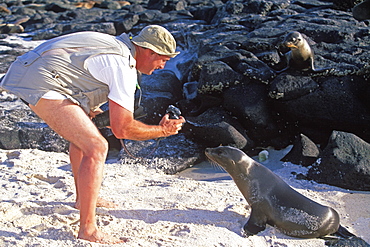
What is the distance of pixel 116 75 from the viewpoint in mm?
2809

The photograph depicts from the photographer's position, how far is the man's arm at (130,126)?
2.81 meters

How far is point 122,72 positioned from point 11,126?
3.73 m

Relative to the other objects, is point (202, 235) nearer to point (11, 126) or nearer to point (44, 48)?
point (44, 48)

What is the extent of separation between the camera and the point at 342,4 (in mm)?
9758

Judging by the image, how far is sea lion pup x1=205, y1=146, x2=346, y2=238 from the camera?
3.41 m

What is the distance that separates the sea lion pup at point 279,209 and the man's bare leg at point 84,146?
1263 mm

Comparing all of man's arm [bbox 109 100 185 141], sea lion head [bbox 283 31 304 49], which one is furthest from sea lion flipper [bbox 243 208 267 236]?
sea lion head [bbox 283 31 304 49]

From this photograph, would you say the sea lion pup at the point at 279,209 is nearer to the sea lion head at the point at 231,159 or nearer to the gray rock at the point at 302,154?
the sea lion head at the point at 231,159

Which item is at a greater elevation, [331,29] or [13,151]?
[331,29]

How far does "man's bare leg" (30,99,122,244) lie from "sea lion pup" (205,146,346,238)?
49.7 inches

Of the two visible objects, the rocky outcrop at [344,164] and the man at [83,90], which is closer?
the man at [83,90]

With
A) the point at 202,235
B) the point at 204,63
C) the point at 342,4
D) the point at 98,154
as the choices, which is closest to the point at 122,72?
the point at 98,154

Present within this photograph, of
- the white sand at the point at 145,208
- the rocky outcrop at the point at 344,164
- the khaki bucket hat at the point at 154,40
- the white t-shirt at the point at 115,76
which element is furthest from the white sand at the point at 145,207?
the khaki bucket hat at the point at 154,40

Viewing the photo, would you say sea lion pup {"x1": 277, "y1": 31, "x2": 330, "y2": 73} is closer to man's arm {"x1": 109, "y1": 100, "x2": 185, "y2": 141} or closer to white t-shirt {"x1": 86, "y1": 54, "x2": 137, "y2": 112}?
man's arm {"x1": 109, "y1": 100, "x2": 185, "y2": 141}
